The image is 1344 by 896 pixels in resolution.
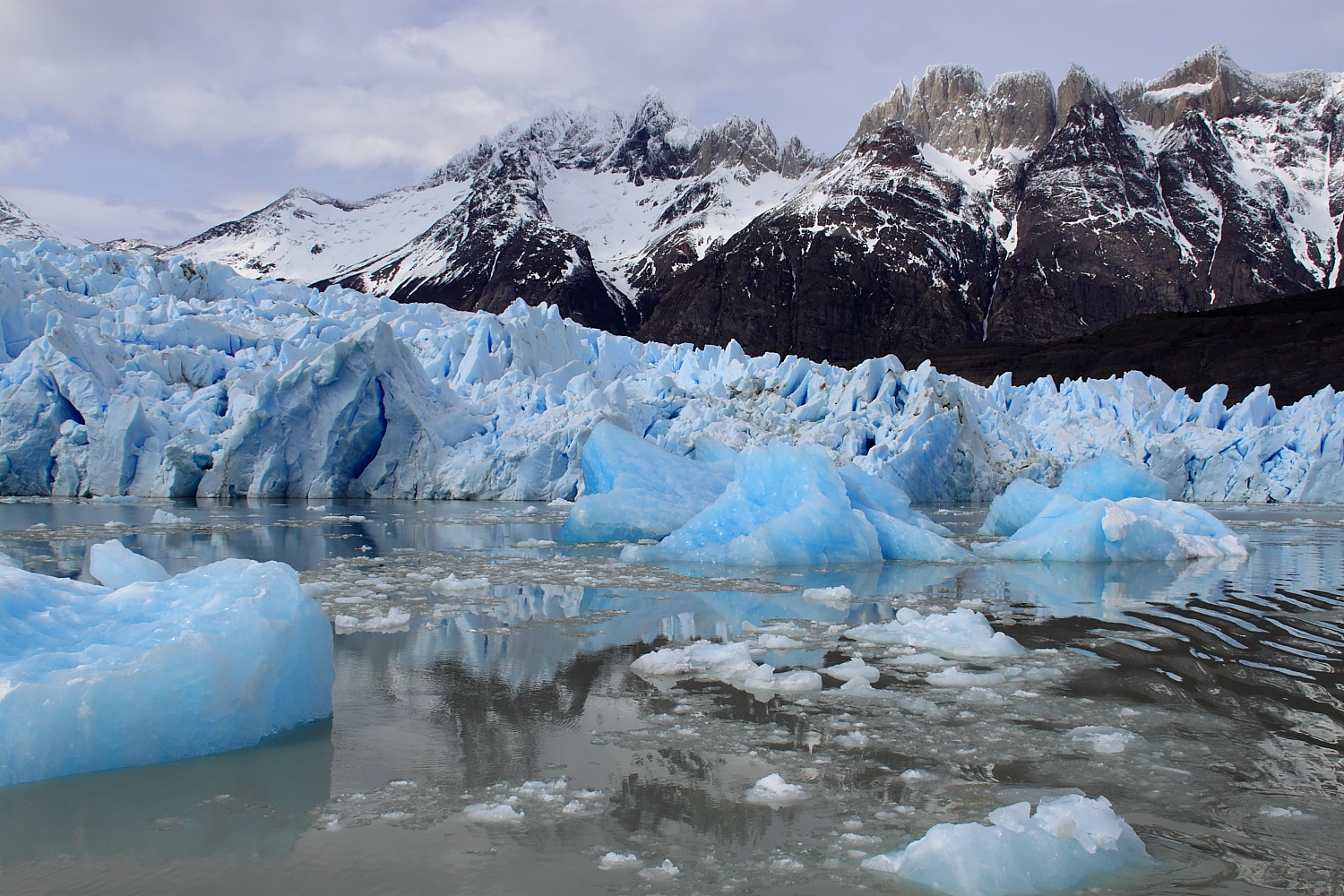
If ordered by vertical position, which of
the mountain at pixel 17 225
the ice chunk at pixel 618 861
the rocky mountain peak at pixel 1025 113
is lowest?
the ice chunk at pixel 618 861

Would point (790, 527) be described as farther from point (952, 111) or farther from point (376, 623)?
point (952, 111)

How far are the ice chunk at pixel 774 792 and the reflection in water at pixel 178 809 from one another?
1.15 metres

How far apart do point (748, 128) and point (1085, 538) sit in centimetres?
10889

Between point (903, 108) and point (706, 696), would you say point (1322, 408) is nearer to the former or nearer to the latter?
point (706, 696)

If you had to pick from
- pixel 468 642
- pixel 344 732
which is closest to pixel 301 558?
pixel 468 642

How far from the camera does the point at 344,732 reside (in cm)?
300

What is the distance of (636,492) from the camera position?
32.2 ft

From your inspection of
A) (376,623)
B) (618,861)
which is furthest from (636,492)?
(618,861)

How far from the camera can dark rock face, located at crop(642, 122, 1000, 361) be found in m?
70.4

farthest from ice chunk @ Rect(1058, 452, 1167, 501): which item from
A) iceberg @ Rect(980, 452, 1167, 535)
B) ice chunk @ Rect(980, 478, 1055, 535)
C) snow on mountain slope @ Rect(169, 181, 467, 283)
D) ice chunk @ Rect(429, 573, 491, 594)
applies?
snow on mountain slope @ Rect(169, 181, 467, 283)

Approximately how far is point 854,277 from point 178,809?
238 feet

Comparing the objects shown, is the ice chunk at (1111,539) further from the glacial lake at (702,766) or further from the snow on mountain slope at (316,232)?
the snow on mountain slope at (316,232)

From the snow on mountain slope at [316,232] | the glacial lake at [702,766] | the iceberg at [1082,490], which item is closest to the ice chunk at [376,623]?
the glacial lake at [702,766]

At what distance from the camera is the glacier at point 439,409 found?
16016 mm
